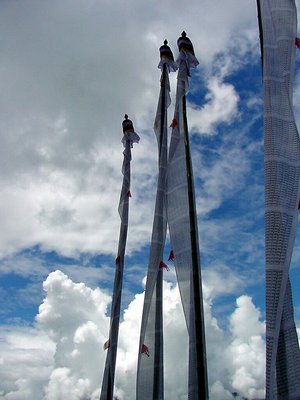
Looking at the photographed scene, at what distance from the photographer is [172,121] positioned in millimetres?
35844

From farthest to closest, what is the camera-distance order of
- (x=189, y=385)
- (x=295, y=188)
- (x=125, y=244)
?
(x=125, y=244)
(x=189, y=385)
(x=295, y=188)

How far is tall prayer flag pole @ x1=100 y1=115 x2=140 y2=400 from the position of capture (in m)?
36.1

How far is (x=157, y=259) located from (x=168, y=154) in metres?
7.83

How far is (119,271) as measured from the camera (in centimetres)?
3981

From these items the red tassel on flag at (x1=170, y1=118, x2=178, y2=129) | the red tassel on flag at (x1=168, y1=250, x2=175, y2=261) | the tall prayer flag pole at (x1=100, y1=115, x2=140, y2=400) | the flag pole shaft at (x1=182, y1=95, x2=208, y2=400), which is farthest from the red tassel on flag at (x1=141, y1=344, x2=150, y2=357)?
the red tassel on flag at (x1=170, y1=118, x2=178, y2=129)

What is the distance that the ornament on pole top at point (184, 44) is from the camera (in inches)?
1512

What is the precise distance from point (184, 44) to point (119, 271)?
18.9 meters

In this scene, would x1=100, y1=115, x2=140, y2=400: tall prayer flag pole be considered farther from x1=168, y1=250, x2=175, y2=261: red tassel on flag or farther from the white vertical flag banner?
the white vertical flag banner

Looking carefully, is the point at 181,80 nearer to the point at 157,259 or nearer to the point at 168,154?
the point at 168,154

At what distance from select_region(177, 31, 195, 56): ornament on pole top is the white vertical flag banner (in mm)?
17210

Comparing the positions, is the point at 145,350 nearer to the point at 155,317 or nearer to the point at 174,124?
the point at 155,317

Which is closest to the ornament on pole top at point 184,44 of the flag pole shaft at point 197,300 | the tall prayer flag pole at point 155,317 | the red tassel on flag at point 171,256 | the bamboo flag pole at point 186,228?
the bamboo flag pole at point 186,228

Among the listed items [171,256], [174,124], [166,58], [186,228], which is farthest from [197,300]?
[166,58]

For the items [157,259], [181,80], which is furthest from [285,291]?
[181,80]
